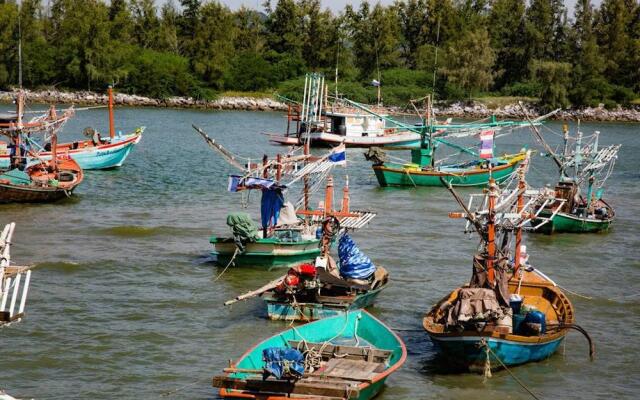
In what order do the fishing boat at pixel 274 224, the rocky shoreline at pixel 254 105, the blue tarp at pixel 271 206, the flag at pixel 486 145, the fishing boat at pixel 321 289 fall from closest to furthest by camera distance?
the fishing boat at pixel 321 289, the fishing boat at pixel 274 224, the blue tarp at pixel 271 206, the flag at pixel 486 145, the rocky shoreline at pixel 254 105

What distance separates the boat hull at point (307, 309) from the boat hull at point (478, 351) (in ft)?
10.5

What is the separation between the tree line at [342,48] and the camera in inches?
5002

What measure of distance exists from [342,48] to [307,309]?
123 meters

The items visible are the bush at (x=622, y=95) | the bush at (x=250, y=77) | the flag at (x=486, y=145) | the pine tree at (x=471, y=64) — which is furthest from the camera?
→ the bush at (x=250, y=77)

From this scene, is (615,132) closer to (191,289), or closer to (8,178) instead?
(8,178)

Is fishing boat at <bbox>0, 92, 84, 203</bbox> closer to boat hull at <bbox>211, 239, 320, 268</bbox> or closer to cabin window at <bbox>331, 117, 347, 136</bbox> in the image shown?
boat hull at <bbox>211, 239, 320, 268</bbox>

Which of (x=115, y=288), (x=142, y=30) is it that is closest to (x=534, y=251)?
(x=115, y=288)

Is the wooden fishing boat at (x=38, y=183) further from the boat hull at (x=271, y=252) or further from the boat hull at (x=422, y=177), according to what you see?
the boat hull at (x=422, y=177)

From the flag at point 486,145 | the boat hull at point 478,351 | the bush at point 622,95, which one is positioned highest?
A: the bush at point 622,95

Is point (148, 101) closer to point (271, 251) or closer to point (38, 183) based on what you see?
point (38, 183)

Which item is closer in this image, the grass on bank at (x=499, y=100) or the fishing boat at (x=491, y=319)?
the fishing boat at (x=491, y=319)

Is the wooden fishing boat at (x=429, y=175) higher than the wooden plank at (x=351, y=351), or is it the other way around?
the wooden fishing boat at (x=429, y=175)

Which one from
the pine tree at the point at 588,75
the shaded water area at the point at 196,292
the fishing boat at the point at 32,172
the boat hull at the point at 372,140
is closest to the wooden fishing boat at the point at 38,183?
the fishing boat at the point at 32,172

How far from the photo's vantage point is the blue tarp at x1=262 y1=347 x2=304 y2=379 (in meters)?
17.6
